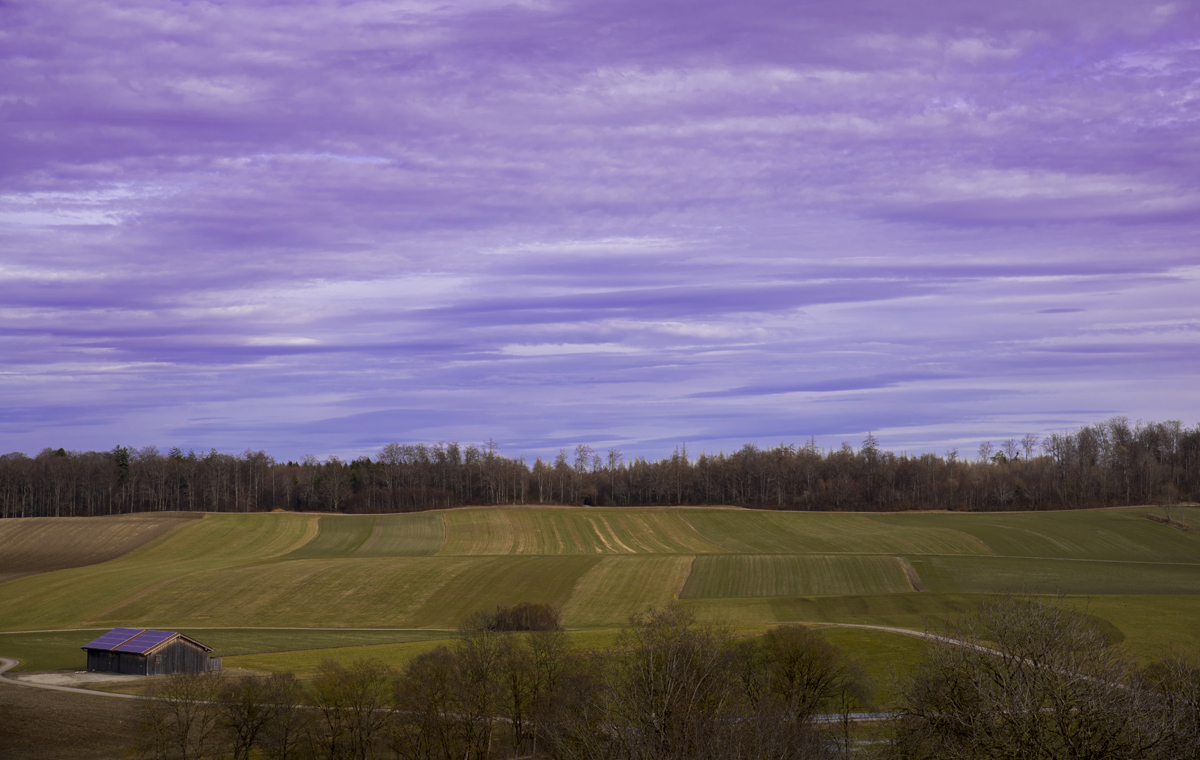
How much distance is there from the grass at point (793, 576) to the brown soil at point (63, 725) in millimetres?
49796

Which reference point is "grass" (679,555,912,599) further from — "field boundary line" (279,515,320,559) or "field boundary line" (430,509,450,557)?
"field boundary line" (279,515,320,559)

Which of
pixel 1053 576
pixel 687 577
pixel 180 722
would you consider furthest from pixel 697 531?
pixel 180 722

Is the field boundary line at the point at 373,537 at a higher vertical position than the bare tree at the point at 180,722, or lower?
higher

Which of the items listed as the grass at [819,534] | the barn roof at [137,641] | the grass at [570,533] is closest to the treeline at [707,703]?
the barn roof at [137,641]

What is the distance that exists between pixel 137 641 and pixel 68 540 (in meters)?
65.3

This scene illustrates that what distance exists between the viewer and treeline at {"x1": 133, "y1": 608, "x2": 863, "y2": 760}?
144 ft

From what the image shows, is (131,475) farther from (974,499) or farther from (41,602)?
(974,499)

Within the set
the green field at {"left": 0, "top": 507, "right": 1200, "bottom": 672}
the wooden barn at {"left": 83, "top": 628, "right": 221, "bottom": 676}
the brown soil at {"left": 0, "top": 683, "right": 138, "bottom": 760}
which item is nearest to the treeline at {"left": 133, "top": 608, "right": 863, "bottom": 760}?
the brown soil at {"left": 0, "top": 683, "right": 138, "bottom": 760}

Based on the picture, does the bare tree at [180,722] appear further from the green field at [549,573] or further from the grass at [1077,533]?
the grass at [1077,533]

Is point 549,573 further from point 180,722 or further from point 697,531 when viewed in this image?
point 180,722

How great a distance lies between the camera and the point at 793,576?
Result: 9250 cm

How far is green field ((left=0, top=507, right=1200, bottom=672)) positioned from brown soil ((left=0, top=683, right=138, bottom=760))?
438 inches

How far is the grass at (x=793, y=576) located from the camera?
86.9 metres

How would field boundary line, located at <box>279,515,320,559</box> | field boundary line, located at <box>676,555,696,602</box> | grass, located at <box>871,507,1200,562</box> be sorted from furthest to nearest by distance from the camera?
field boundary line, located at <box>279,515,320,559</box> < grass, located at <box>871,507,1200,562</box> < field boundary line, located at <box>676,555,696,602</box>
